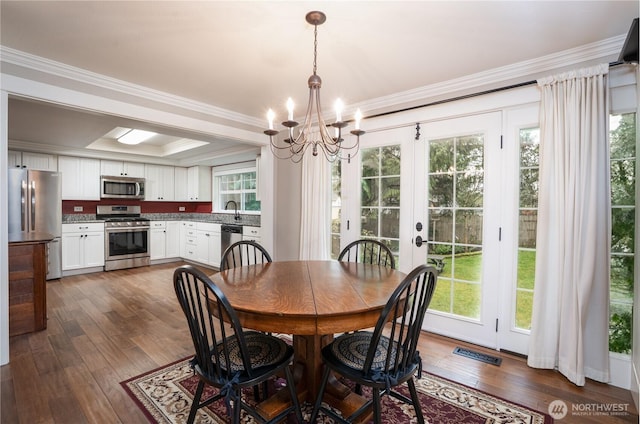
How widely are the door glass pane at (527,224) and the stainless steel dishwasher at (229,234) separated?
4.03m

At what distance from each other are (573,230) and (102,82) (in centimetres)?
401

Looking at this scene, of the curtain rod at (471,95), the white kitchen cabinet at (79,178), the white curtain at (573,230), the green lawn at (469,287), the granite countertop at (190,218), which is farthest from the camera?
the granite countertop at (190,218)

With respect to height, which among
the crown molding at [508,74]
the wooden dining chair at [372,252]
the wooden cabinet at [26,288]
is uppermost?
the crown molding at [508,74]

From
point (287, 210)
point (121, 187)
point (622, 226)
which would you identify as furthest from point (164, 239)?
point (622, 226)

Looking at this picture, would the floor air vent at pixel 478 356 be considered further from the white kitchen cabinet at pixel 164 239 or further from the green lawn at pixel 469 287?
the white kitchen cabinet at pixel 164 239

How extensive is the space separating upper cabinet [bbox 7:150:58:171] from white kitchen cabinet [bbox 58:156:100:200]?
0.11 m

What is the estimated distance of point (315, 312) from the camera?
1376mm

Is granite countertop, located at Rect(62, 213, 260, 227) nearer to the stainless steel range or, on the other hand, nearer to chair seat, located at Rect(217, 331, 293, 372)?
the stainless steel range

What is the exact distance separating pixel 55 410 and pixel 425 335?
9.28 ft

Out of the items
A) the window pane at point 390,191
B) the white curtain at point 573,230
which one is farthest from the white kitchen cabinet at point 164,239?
the white curtain at point 573,230

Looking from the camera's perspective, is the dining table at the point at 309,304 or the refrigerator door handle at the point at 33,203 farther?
the refrigerator door handle at the point at 33,203

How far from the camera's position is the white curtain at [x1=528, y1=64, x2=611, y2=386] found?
2.10 m

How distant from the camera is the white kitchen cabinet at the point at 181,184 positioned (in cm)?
682

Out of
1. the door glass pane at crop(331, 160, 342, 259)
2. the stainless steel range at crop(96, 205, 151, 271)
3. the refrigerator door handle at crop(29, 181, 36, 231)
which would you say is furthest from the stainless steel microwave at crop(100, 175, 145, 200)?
the door glass pane at crop(331, 160, 342, 259)
